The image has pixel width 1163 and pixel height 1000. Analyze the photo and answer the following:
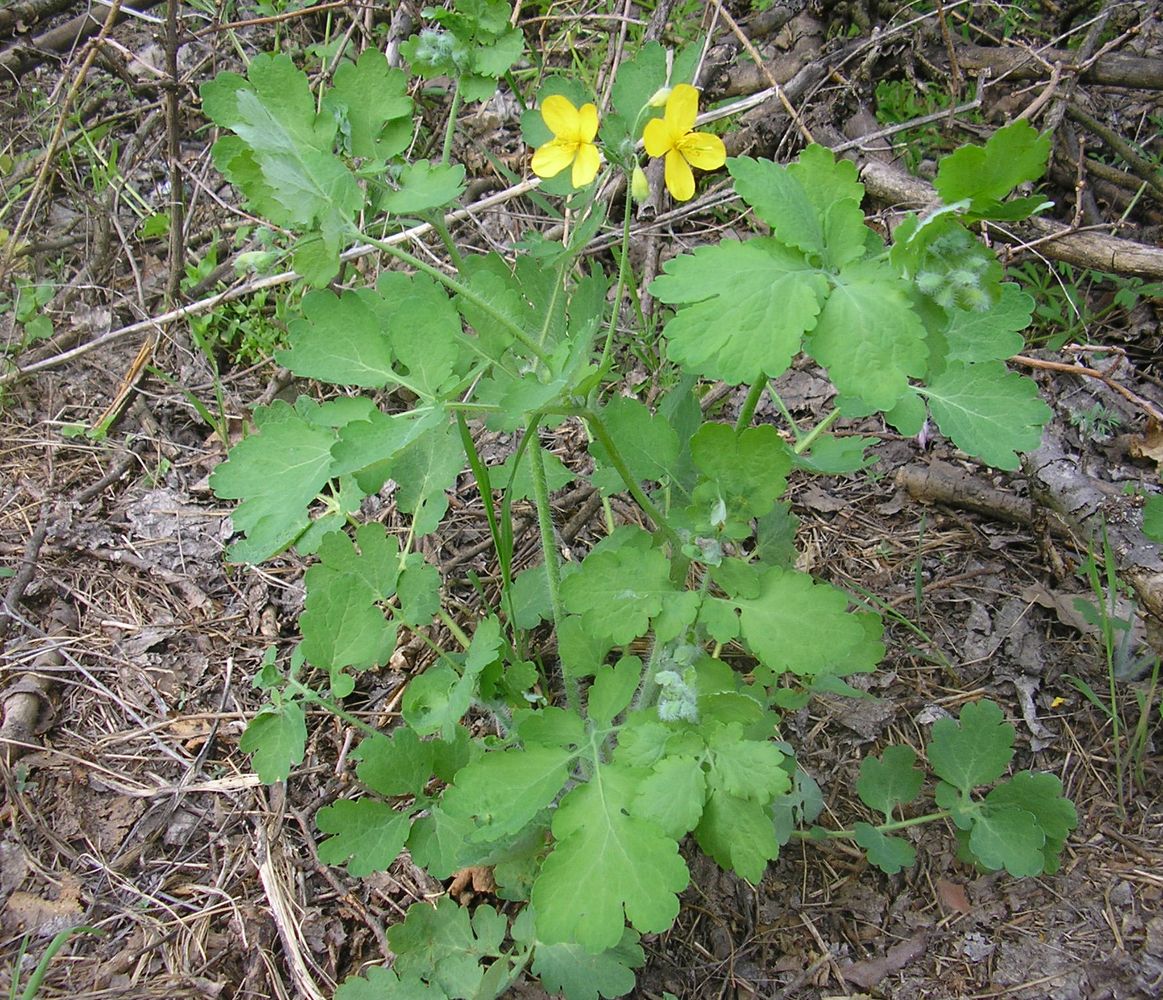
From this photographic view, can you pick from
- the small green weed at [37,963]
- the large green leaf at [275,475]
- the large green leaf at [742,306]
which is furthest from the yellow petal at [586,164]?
the small green weed at [37,963]

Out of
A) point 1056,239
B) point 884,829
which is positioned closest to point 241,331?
point 884,829

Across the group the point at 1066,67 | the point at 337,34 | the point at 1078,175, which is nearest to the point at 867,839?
the point at 1078,175

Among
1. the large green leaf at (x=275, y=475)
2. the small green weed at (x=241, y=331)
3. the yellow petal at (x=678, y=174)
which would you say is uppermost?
the yellow petal at (x=678, y=174)

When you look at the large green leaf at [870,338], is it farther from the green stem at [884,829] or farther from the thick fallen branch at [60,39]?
the thick fallen branch at [60,39]

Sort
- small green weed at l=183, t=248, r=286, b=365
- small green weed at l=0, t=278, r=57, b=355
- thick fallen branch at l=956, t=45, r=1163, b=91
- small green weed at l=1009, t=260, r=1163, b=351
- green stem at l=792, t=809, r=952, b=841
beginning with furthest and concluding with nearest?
small green weed at l=0, t=278, r=57, b=355 → small green weed at l=183, t=248, r=286, b=365 → thick fallen branch at l=956, t=45, r=1163, b=91 → small green weed at l=1009, t=260, r=1163, b=351 → green stem at l=792, t=809, r=952, b=841

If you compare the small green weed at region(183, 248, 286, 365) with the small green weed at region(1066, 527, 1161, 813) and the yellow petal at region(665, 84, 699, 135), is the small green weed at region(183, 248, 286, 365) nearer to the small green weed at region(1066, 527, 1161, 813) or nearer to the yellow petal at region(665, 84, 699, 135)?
the yellow petal at region(665, 84, 699, 135)

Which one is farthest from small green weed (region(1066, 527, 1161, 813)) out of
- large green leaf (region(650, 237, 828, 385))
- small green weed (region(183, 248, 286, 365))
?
small green weed (region(183, 248, 286, 365))
